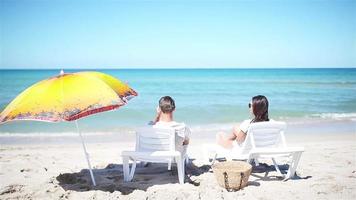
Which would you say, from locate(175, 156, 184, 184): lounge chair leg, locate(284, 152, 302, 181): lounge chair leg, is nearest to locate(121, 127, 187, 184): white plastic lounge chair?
locate(175, 156, 184, 184): lounge chair leg

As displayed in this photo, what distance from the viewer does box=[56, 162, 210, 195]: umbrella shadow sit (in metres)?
5.16

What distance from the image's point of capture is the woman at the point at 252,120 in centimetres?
536

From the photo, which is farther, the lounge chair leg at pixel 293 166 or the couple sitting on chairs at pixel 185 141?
the lounge chair leg at pixel 293 166

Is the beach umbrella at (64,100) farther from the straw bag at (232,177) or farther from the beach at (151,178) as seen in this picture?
the straw bag at (232,177)

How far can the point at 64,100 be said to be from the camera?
4.36 meters

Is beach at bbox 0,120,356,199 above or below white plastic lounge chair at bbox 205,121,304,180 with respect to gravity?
below

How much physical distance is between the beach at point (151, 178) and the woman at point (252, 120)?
23.2 inches

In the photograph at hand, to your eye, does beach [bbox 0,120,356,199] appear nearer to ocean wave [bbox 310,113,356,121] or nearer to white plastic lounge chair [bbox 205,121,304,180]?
white plastic lounge chair [bbox 205,121,304,180]

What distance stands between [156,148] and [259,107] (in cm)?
162

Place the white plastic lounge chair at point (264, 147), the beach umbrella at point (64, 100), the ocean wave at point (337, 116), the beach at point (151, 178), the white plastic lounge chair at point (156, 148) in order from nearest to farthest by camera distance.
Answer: the beach umbrella at point (64, 100), the beach at point (151, 178), the white plastic lounge chair at point (156, 148), the white plastic lounge chair at point (264, 147), the ocean wave at point (337, 116)

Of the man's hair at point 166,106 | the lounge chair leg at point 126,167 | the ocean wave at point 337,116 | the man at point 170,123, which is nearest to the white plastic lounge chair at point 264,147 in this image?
the man at point 170,123

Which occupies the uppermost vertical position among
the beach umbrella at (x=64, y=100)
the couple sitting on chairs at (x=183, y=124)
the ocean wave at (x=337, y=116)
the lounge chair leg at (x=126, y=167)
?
the beach umbrella at (x=64, y=100)

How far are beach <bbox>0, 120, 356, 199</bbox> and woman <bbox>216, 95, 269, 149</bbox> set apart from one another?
59cm

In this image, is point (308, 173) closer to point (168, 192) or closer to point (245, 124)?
point (245, 124)
